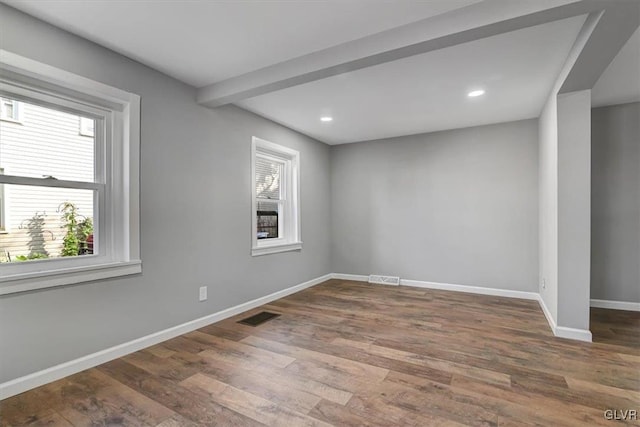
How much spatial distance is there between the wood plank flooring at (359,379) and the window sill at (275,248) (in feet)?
2.93

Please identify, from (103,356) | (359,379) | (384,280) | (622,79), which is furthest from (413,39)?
(384,280)

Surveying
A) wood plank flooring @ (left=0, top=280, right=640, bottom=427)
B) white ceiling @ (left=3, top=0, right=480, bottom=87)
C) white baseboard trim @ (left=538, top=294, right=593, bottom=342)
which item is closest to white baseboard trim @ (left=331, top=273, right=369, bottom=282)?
wood plank flooring @ (left=0, top=280, right=640, bottom=427)

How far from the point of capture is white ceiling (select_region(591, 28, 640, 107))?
240 cm

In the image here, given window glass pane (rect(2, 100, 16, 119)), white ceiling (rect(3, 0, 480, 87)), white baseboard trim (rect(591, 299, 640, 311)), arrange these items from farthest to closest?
white baseboard trim (rect(591, 299, 640, 311)) < window glass pane (rect(2, 100, 16, 119)) < white ceiling (rect(3, 0, 480, 87))

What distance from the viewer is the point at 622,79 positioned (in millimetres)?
2955

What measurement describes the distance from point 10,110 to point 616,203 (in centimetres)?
582

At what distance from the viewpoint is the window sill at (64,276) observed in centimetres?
191

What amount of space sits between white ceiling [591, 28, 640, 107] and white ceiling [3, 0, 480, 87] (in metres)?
1.61

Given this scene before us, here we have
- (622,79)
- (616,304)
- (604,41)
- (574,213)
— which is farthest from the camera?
(616,304)

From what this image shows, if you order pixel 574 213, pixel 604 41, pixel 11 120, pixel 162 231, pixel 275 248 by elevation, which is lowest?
pixel 275 248

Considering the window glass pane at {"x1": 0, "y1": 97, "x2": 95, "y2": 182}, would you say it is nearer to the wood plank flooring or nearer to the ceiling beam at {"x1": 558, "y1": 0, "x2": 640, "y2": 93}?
the wood plank flooring

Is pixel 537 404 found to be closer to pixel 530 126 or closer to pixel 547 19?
pixel 547 19

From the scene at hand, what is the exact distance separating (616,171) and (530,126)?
3.54 ft

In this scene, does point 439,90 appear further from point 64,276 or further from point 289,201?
point 64,276
